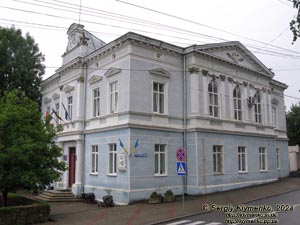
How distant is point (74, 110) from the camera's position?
25250mm

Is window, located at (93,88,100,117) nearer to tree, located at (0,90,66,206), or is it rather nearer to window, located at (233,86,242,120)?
tree, located at (0,90,66,206)

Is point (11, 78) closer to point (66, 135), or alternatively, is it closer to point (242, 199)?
point (66, 135)

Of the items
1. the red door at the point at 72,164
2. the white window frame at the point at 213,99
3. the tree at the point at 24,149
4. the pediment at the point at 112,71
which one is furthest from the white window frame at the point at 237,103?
the tree at the point at 24,149

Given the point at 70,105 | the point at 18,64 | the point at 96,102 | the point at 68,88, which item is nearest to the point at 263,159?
the point at 96,102

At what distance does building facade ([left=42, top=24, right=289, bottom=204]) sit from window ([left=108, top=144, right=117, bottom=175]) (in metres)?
0.06

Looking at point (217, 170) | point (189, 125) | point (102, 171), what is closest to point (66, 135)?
point (102, 171)

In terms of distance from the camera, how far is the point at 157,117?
822 inches

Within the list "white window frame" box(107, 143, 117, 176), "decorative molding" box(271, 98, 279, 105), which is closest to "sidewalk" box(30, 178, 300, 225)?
"white window frame" box(107, 143, 117, 176)

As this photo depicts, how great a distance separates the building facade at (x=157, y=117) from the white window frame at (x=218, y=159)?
69 mm

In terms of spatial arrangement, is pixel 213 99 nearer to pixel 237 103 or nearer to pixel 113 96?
pixel 237 103

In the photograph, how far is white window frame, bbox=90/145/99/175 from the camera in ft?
73.2

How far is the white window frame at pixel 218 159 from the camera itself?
75.1ft

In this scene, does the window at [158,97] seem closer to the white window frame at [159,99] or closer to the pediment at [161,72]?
the white window frame at [159,99]

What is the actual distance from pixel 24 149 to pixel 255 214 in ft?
34.5
